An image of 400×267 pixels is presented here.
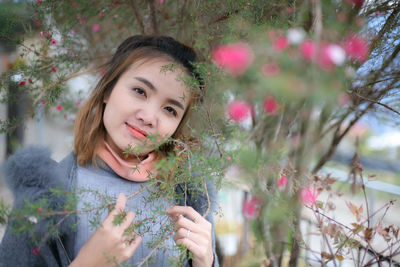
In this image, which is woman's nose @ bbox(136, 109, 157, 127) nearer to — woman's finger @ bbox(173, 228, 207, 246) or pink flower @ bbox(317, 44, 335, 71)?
woman's finger @ bbox(173, 228, 207, 246)

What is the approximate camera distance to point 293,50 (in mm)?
433

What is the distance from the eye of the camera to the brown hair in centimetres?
95

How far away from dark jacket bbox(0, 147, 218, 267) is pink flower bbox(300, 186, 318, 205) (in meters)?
0.61

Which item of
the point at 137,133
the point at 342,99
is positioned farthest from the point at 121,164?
the point at 342,99

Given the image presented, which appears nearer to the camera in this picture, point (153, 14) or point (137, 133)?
point (137, 133)

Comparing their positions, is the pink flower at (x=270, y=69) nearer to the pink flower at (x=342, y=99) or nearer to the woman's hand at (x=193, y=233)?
the pink flower at (x=342, y=99)

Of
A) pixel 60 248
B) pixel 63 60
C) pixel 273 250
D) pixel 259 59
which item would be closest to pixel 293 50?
pixel 259 59

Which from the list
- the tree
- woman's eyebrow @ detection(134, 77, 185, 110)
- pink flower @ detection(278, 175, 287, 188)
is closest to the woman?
woman's eyebrow @ detection(134, 77, 185, 110)

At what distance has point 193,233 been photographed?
789mm

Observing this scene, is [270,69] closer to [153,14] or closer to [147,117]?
[147,117]

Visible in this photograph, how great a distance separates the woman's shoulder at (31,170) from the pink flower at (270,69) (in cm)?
60

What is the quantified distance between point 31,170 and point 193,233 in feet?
1.38

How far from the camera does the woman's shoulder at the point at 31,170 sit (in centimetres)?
74

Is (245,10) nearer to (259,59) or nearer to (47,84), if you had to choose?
(259,59)
